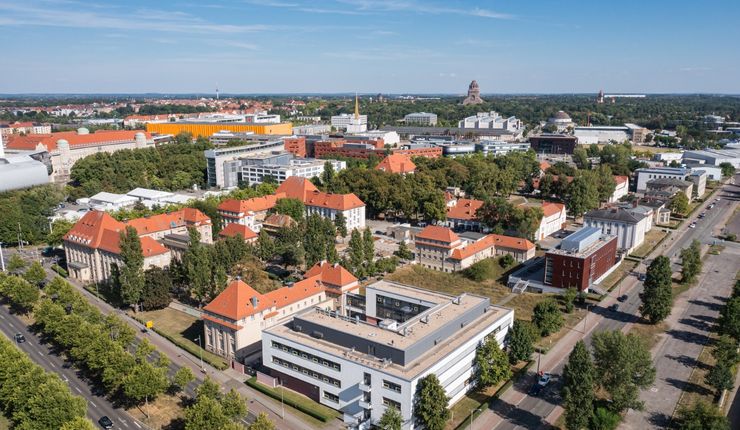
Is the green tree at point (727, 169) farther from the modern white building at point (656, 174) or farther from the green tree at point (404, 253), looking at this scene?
the green tree at point (404, 253)

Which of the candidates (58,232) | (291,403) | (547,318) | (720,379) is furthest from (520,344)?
(58,232)

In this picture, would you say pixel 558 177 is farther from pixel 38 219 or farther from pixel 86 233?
pixel 38 219

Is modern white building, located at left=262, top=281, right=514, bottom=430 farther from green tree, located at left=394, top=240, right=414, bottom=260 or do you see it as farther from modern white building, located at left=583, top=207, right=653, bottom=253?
modern white building, located at left=583, top=207, right=653, bottom=253

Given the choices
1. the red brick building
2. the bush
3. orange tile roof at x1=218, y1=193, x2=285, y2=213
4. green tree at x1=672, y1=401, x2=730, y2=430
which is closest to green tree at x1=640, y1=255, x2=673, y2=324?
the red brick building

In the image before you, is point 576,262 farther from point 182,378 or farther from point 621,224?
point 182,378

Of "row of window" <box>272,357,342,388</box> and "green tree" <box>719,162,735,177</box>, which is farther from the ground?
"green tree" <box>719,162,735,177</box>

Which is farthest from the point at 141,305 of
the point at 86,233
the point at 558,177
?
the point at 558,177
